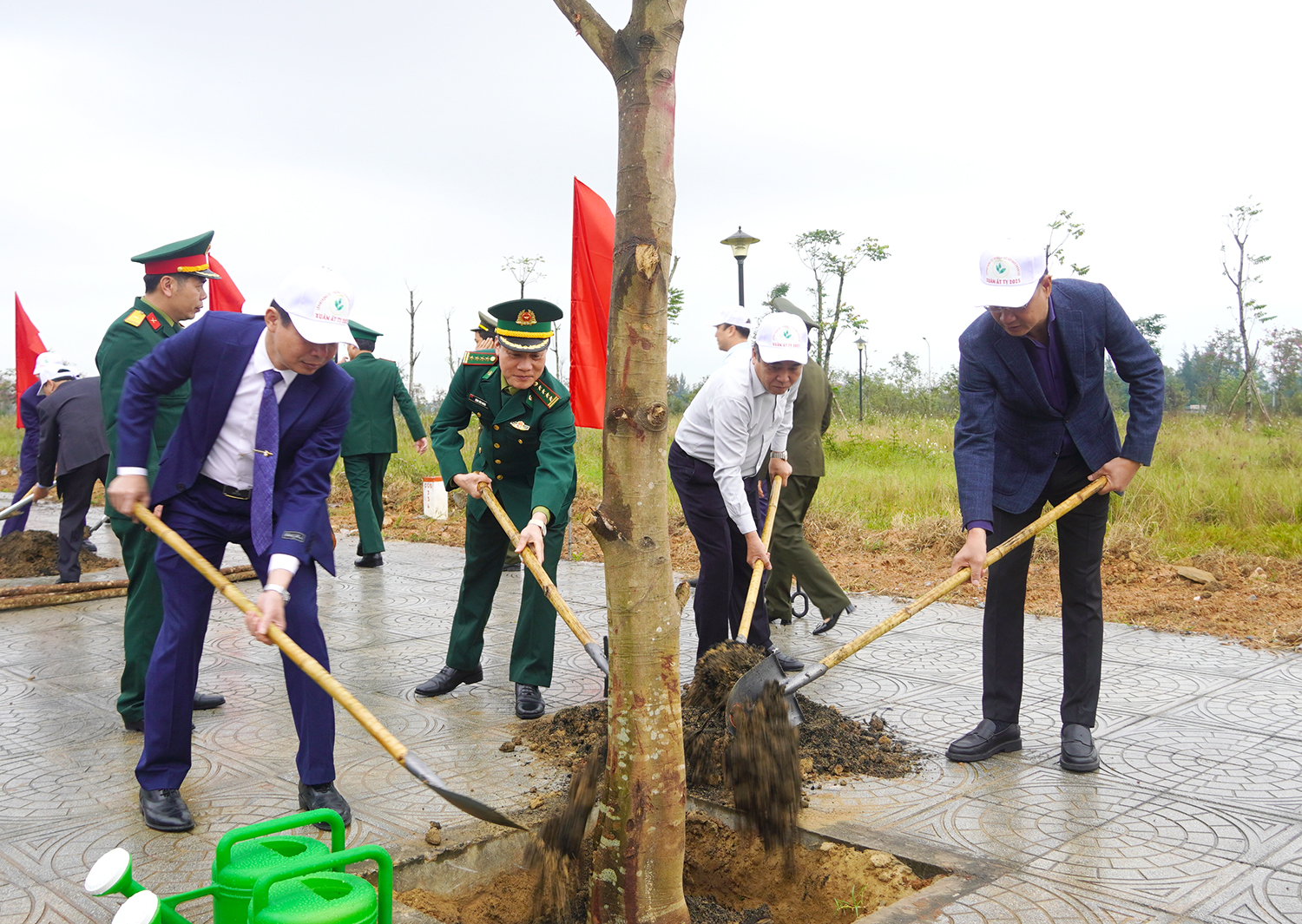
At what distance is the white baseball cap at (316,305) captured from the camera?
325 centimetres

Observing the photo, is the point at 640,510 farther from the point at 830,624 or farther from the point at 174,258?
the point at 830,624

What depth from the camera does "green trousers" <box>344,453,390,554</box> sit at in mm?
9109

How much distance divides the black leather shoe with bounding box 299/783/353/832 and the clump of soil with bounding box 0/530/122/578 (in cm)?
724

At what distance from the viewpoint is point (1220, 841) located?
10.6 ft

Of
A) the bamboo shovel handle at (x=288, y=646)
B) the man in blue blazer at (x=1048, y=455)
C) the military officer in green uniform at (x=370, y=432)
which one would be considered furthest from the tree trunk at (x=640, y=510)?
the military officer in green uniform at (x=370, y=432)

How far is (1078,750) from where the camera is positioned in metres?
4.01

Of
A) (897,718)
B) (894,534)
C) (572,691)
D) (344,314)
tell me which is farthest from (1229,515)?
(344,314)

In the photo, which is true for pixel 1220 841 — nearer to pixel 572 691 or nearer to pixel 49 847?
pixel 572 691

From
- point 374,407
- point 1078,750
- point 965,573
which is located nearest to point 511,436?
point 965,573

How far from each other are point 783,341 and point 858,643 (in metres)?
1.54

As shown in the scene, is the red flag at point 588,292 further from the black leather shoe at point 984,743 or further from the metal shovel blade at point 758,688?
the black leather shoe at point 984,743

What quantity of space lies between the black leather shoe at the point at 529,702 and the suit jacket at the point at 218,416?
1531mm

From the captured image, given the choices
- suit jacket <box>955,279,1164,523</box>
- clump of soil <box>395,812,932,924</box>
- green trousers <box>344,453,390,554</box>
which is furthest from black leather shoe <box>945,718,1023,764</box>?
green trousers <box>344,453,390,554</box>

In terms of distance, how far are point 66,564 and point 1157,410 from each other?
8408mm
